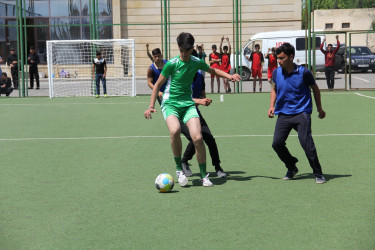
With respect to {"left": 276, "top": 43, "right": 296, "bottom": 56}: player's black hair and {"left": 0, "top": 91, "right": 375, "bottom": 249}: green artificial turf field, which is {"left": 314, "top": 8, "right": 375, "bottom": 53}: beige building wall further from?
{"left": 276, "top": 43, "right": 296, "bottom": 56}: player's black hair

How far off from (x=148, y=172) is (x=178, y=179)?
988 mm

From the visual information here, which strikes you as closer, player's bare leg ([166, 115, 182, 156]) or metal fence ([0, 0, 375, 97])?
player's bare leg ([166, 115, 182, 156])

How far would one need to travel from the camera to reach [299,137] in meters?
7.70

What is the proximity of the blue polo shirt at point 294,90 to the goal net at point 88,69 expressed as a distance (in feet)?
50.6

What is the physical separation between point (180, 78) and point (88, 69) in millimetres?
17527

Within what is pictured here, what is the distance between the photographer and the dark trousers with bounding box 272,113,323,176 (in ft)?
25.1

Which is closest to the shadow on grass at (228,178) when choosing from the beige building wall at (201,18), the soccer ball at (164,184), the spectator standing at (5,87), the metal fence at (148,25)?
the soccer ball at (164,184)

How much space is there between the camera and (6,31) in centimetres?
3681

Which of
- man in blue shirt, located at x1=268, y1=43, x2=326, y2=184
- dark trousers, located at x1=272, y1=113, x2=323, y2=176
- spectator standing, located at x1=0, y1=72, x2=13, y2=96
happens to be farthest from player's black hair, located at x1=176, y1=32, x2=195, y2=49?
spectator standing, located at x1=0, y1=72, x2=13, y2=96

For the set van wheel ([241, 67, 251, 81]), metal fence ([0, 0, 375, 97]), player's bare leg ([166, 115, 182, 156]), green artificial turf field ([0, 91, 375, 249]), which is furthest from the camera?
metal fence ([0, 0, 375, 97])

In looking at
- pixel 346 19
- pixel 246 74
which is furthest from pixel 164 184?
pixel 346 19

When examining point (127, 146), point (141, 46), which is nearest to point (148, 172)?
point (127, 146)

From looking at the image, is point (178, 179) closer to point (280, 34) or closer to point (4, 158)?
point (4, 158)

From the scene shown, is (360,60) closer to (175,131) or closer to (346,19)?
(175,131)
